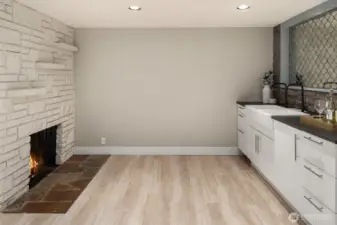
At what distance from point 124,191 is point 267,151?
1774 millimetres

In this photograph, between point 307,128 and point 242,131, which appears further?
point 242,131

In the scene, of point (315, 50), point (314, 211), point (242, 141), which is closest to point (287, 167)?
point (314, 211)

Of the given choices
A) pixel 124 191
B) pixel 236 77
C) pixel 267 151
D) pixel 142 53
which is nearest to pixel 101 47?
pixel 142 53

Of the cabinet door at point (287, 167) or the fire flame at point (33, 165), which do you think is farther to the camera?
the fire flame at point (33, 165)

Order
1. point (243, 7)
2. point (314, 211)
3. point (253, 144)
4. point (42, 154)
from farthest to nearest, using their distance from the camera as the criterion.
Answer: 1. point (42, 154)
2. point (253, 144)
3. point (243, 7)
4. point (314, 211)

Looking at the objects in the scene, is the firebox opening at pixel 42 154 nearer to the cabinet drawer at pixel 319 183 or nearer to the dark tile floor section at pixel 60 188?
the dark tile floor section at pixel 60 188

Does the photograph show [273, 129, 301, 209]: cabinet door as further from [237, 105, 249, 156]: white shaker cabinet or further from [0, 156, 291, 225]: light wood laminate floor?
[237, 105, 249, 156]: white shaker cabinet

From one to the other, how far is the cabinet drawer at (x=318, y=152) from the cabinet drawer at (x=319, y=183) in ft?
0.15

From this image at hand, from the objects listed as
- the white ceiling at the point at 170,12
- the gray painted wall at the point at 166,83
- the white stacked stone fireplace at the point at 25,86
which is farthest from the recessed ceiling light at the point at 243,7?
the white stacked stone fireplace at the point at 25,86

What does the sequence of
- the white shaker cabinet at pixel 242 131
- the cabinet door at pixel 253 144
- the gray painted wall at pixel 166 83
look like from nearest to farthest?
the cabinet door at pixel 253 144, the white shaker cabinet at pixel 242 131, the gray painted wall at pixel 166 83

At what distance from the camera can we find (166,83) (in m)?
6.12

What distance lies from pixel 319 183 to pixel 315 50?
2628 millimetres

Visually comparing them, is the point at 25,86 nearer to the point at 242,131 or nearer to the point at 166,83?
the point at 166,83

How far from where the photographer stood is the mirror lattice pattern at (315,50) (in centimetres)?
434
